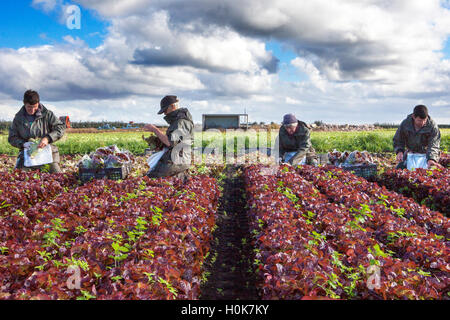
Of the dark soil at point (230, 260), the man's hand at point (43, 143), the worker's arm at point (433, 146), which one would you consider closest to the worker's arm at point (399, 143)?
the worker's arm at point (433, 146)

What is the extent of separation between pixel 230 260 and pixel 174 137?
3.09 m

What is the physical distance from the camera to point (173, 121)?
733cm

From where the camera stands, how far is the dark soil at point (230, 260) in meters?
4.02

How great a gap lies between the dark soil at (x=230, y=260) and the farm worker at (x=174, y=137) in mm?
1281

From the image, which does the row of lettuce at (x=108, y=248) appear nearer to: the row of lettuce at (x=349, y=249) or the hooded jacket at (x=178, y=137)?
the row of lettuce at (x=349, y=249)

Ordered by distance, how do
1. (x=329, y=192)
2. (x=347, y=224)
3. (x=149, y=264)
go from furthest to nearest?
(x=329, y=192) < (x=347, y=224) < (x=149, y=264)

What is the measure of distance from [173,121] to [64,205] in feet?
9.12

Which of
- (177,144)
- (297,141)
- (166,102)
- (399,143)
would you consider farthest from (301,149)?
(166,102)

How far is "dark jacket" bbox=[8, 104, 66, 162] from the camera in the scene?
26.1 feet

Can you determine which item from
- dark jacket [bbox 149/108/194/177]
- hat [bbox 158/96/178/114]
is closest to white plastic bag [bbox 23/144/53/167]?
dark jacket [bbox 149/108/194/177]

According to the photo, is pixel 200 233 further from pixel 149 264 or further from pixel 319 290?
pixel 319 290

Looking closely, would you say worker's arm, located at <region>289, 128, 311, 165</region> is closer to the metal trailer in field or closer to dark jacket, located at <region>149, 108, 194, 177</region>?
dark jacket, located at <region>149, 108, 194, 177</region>

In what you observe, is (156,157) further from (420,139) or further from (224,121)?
(224,121)

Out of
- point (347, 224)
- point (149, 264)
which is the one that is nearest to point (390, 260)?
point (347, 224)
